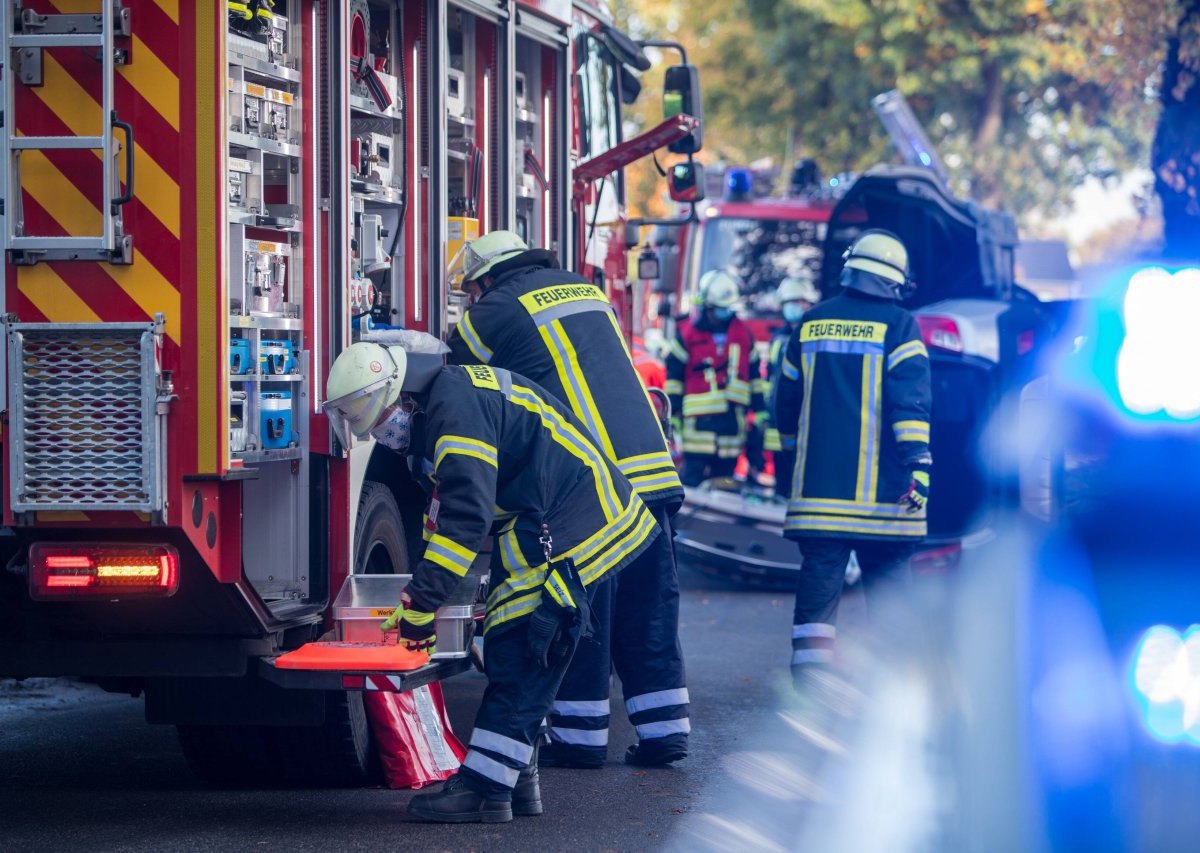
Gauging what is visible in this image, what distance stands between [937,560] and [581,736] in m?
4.21

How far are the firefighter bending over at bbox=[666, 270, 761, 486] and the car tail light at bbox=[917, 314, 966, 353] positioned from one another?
9.11 feet

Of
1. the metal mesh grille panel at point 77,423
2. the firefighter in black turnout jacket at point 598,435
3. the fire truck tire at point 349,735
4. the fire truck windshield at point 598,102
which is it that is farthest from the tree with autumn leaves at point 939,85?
the metal mesh grille panel at point 77,423

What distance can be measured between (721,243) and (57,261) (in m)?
11.5

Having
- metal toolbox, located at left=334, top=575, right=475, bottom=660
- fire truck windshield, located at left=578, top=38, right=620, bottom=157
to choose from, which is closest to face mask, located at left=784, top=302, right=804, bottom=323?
fire truck windshield, located at left=578, top=38, right=620, bottom=157

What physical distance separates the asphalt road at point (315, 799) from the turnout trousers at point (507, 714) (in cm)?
16

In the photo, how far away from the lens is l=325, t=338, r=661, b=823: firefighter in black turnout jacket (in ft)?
17.4

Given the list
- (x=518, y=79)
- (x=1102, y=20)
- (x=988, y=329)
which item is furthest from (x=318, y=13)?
(x=1102, y=20)

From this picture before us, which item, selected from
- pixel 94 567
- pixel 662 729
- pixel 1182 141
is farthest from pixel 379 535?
pixel 1182 141

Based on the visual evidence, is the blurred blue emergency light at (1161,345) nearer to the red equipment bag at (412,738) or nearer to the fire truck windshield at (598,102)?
the red equipment bag at (412,738)

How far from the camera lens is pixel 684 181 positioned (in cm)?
998

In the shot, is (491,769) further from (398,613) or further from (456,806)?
(398,613)

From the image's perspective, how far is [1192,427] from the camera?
15.3ft

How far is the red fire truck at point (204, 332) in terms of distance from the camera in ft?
16.4

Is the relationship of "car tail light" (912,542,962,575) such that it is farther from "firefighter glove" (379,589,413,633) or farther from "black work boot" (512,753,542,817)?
"firefighter glove" (379,589,413,633)
